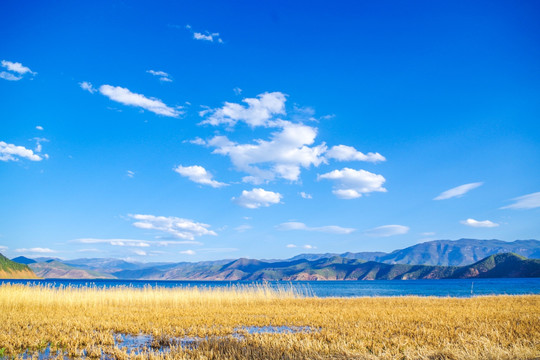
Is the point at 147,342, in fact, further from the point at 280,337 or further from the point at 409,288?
the point at 409,288

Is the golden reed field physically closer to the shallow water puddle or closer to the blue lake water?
the shallow water puddle

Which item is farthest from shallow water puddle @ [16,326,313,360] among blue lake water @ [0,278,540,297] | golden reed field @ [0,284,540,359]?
blue lake water @ [0,278,540,297]

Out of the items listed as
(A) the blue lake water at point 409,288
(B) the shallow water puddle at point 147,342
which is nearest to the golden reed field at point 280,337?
(B) the shallow water puddle at point 147,342

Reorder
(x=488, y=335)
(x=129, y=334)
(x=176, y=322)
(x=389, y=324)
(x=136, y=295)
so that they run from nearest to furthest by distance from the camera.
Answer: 1. (x=488, y=335)
2. (x=129, y=334)
3. (x=389, y=324)
4. (x=176, y=322)
5. (x=136, y=295)

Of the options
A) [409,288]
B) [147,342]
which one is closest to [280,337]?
[147,342]

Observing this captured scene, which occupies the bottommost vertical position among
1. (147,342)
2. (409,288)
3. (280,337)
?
(409,288)

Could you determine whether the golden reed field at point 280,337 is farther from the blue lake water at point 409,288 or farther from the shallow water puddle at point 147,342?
the blue lake water at point 409,288

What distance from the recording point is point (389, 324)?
12969 mm

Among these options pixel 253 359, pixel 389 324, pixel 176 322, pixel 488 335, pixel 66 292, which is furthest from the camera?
pixel 66 292

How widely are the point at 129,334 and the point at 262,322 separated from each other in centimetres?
540

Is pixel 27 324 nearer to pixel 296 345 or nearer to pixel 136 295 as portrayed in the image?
pixel 296 345

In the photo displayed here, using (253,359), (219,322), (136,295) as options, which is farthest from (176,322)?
(136,295)

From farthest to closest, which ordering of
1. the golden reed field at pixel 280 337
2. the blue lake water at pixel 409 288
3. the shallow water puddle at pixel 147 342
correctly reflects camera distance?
the blue lake water at pixel 409 288 → the shallow water puddle at pixel 147 342 → the golden reed field at pixel 280 337

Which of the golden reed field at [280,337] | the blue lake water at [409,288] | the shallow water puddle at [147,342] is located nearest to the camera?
the golden reed field at [280,337]
